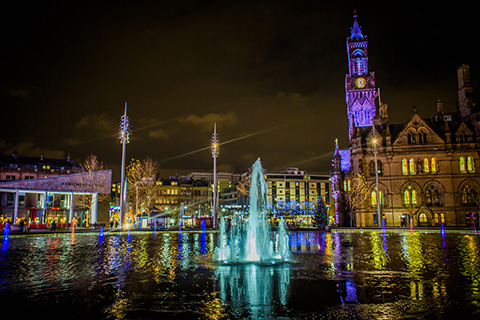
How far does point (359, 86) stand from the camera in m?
89.9

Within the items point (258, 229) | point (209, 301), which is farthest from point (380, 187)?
point (209, 301)

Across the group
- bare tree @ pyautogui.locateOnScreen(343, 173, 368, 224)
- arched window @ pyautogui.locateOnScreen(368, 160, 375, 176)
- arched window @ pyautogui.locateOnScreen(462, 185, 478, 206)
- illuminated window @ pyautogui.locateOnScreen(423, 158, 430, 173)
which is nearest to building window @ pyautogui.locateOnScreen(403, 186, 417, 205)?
illuminated window @ pyautogui.locateOnScreen(423, 158, 430, 173)

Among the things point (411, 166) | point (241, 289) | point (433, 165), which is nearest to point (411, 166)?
point (411, 166)

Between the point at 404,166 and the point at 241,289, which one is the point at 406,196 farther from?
the point at 241,289

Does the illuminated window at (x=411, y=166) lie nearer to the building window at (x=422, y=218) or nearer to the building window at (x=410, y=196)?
the building window at (x=410, y=196)

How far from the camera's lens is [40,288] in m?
10.8

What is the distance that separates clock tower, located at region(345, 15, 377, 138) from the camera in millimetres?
88562

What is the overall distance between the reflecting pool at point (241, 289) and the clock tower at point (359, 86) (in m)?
76.2

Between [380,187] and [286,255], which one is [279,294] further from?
[380,187]

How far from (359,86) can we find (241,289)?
290ft

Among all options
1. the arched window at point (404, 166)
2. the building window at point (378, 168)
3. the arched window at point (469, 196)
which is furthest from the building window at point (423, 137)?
the arched window at point (469, 196)

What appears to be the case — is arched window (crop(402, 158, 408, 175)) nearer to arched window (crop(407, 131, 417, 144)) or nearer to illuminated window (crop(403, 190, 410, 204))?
illuminated window (crop(403, 190, 410, 204))

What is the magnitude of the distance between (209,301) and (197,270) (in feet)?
16.6

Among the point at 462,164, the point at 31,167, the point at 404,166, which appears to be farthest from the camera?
the point at 31,167
